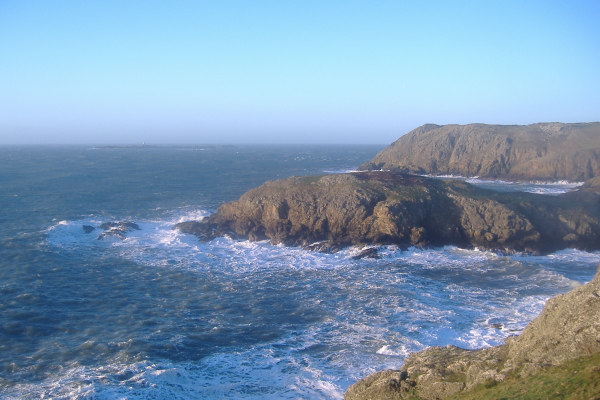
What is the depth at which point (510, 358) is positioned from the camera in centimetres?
1436

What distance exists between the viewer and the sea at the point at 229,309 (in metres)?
17.5

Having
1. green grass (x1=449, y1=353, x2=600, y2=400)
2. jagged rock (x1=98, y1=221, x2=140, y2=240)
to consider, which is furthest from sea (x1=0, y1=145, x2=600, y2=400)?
green grass (x1=449, y1=353, x2=600, y2=400)

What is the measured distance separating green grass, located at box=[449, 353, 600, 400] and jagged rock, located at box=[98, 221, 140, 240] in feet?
114

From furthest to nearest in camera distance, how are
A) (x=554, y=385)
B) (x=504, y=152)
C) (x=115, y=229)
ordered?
(x=504, y=152) < (x=115, y=229) < (x=554, y=385)

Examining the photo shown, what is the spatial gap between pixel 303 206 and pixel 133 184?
4308cm

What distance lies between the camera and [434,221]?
1542 inches

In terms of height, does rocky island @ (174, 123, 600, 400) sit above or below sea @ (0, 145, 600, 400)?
above

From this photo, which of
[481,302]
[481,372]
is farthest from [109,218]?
[481,372]

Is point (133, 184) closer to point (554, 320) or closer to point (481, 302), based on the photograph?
point (481, 302)

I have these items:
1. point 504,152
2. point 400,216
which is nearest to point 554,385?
point 400,216

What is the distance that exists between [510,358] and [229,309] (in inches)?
584

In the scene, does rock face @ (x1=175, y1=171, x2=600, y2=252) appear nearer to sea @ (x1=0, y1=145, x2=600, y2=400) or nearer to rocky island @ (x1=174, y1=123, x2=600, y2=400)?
rocky island @ (x1=174, y1=123, x2=600, y2=400)

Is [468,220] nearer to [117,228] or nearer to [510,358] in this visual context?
[510,358]

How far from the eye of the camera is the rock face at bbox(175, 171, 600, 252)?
122 ft
